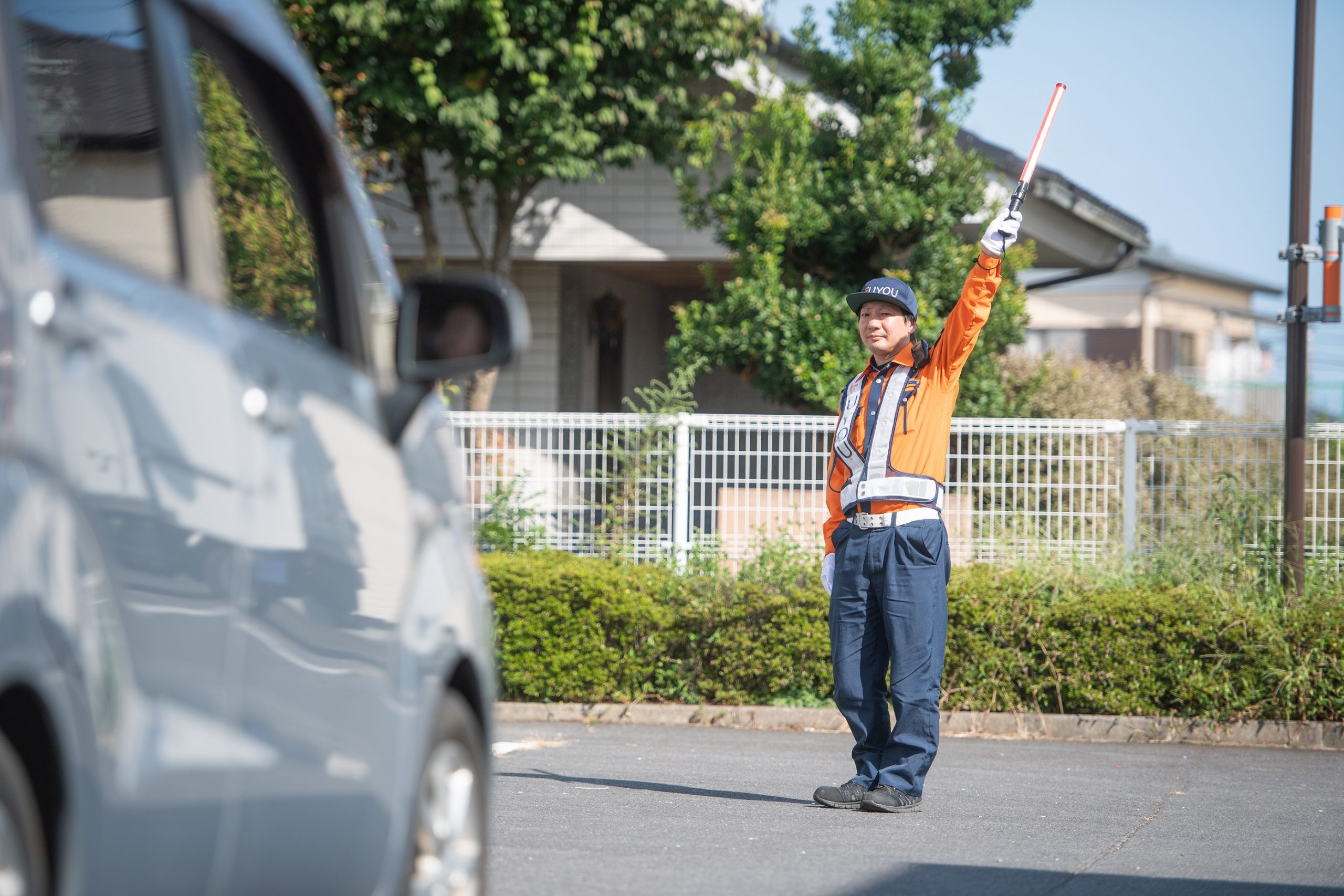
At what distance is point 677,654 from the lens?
31.2 feet

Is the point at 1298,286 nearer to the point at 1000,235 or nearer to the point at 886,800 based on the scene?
the point at 1000,235

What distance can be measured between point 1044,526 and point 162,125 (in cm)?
855

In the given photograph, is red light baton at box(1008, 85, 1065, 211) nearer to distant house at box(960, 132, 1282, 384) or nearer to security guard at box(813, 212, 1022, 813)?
security guard at box(813, 212, 1022, 813)

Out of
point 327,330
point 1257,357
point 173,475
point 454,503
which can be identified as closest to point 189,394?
point 173,475

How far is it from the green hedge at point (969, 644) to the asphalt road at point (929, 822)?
1.25 ft

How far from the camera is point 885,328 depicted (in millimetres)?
6352

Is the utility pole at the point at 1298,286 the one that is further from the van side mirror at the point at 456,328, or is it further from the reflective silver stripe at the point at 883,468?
the van side mirror at the point at 456,328

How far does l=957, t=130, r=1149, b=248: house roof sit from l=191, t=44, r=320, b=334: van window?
1176 cm

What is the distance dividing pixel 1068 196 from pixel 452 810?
1383 centimetres

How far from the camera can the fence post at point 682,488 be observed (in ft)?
34.6

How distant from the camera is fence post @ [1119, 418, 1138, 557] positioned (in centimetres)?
1020

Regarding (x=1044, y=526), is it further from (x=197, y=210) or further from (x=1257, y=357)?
(x=1257, y=357)

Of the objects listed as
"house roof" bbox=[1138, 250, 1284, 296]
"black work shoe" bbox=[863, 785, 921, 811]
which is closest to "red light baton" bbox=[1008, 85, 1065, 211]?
"black work shoe" bbox=[863, 785, 921, 811]

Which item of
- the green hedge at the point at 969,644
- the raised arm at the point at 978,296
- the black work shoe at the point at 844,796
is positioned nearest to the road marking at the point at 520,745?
the green hedge at the point at 969,644
